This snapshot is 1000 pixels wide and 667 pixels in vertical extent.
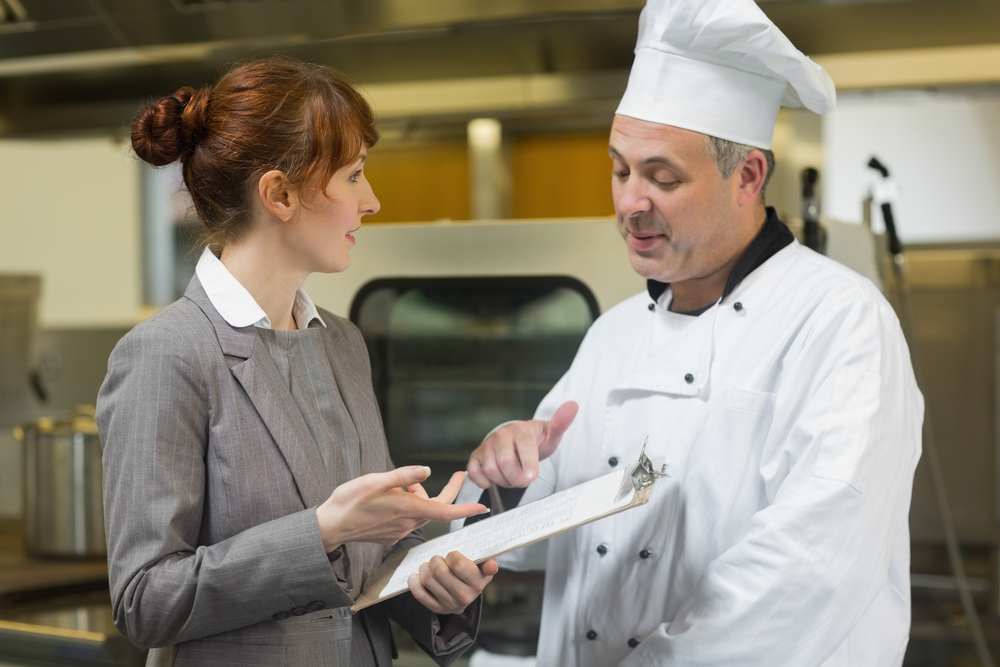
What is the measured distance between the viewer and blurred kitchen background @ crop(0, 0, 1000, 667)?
1.35m

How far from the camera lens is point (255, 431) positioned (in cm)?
80

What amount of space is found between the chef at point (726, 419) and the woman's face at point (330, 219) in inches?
12.1

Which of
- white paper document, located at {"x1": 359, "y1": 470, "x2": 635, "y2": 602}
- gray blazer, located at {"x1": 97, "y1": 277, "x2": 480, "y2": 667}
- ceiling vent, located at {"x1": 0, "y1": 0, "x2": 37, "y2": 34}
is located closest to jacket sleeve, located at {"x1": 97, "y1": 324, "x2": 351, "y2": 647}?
gray blazer, located at {"x1": 97, "y1": 277, "x2": 480, "y2": 667}

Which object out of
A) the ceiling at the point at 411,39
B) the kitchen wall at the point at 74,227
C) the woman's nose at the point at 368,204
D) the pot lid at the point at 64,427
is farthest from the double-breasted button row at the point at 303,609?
the kitchen wall at the point at 74,227

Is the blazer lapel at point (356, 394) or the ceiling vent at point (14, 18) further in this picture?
the ceiling vent at point (14, 18)

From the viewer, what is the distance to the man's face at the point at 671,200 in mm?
986

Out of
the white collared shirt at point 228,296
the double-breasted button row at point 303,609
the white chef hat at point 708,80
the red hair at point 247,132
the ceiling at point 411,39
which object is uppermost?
the ceiling at point 411,39

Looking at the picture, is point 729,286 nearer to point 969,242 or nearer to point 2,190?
point 969,242

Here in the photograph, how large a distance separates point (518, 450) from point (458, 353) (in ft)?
1.22

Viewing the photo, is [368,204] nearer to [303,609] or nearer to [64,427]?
[303,609]

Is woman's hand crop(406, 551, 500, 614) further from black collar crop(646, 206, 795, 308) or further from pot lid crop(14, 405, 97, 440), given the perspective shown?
pot lid crop(14, 405, 97, 440)

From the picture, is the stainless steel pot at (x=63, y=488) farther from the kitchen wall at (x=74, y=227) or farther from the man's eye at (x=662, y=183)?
the man's eye at (x=662, y=183)

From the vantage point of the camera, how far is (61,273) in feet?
8.84

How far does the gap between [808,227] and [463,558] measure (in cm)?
73
